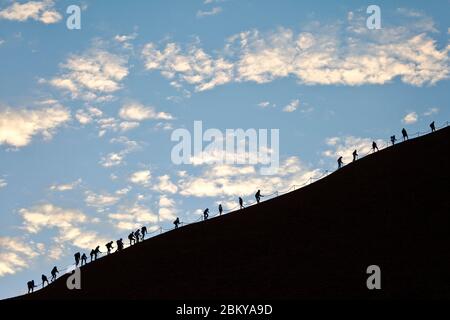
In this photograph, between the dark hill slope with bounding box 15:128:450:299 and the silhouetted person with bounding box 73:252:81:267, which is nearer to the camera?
the dark hill slope with bounding box 15:128:450:299

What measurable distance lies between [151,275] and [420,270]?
19.2 meters

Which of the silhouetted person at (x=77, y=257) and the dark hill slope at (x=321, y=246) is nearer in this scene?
the dark hill slope at (x=321, y=246)

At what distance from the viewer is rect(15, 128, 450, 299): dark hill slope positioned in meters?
37.7

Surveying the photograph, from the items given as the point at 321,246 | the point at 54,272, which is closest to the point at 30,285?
the point at 54,272

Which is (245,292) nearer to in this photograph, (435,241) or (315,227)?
(315,227)

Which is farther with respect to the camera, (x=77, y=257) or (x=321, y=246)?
(x=77, y=257)

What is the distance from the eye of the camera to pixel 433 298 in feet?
111

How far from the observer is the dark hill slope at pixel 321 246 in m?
37.7

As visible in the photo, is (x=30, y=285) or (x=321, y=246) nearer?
(x=321, y=246)

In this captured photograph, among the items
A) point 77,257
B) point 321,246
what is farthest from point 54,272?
point 321,246

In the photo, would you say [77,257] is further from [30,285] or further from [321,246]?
[321,246]

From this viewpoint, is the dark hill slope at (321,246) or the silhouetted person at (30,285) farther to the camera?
the silhouetted person at (30,285)

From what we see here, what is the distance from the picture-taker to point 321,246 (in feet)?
138
